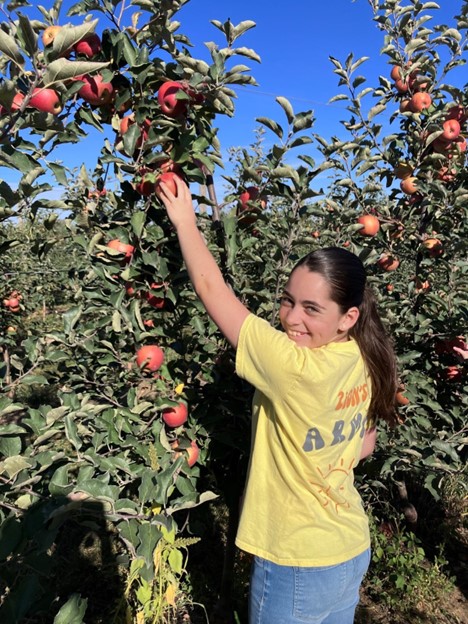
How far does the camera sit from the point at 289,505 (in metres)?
1.28

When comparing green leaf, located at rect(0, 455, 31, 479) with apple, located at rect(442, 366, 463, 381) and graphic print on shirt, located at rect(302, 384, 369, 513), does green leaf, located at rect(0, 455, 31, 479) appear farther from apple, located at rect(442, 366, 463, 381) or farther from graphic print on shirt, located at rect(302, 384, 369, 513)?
apple, located at rect(442, 366, 463, 381)

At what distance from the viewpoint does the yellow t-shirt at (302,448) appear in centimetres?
118

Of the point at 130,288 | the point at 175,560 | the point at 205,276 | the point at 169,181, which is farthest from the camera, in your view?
the point at 175,560

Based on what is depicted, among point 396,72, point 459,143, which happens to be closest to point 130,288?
point 459,143

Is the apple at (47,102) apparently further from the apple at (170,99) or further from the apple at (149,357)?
the apple at (149,357)

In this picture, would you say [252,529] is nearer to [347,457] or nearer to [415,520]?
[347,457]

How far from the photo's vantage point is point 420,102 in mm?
2385

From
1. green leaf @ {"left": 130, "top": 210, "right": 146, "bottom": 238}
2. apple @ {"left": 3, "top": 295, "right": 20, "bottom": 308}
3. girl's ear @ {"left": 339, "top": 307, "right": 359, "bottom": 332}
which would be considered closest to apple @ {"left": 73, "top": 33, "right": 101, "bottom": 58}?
green leaf @ {"left": 130, "top": 210, "right": 146, "bottom": 238}

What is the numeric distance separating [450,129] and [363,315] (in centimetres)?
128

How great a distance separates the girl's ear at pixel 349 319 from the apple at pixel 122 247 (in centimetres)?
70

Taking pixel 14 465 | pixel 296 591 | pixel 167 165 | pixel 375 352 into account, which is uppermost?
pixel 167 165

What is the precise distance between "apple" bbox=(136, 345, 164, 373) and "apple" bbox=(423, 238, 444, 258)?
1.39 metres

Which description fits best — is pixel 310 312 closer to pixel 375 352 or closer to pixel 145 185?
pixel 375 352

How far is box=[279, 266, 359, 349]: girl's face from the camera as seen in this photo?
128 cm
